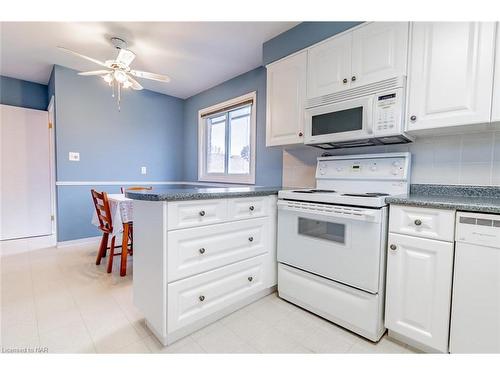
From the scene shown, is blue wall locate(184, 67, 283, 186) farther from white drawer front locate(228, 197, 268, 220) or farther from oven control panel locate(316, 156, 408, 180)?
white drawer front locate(228, 197, 268, 220)

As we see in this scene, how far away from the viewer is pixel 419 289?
50.1 inches

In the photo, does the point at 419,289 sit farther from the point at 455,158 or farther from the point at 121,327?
the point at 121,327

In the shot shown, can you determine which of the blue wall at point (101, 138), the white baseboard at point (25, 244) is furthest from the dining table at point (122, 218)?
the white baseboard at point (25, 244)

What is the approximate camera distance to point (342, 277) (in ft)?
4.89

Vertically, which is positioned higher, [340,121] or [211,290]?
[340,121]

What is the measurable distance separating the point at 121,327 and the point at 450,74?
8.17 ft

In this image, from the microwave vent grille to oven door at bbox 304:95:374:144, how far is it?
37 mm

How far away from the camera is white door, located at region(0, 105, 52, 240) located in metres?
3.37

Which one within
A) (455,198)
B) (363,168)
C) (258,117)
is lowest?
(455,198)

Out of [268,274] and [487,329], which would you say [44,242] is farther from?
[487,329]

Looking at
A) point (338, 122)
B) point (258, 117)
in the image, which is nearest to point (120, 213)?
point (258, 117)

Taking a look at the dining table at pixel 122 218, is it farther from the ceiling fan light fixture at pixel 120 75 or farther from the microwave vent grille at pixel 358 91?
the microwave vent grille at pixel 358 91

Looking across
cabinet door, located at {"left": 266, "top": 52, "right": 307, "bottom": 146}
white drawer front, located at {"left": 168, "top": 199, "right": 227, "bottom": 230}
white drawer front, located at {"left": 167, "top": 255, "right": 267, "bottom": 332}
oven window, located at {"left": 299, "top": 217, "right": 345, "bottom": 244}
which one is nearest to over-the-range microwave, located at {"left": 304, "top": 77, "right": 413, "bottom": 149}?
cabinet door, located at {"left": 266, "top": 52, "right": 307, "bottom": 146}
